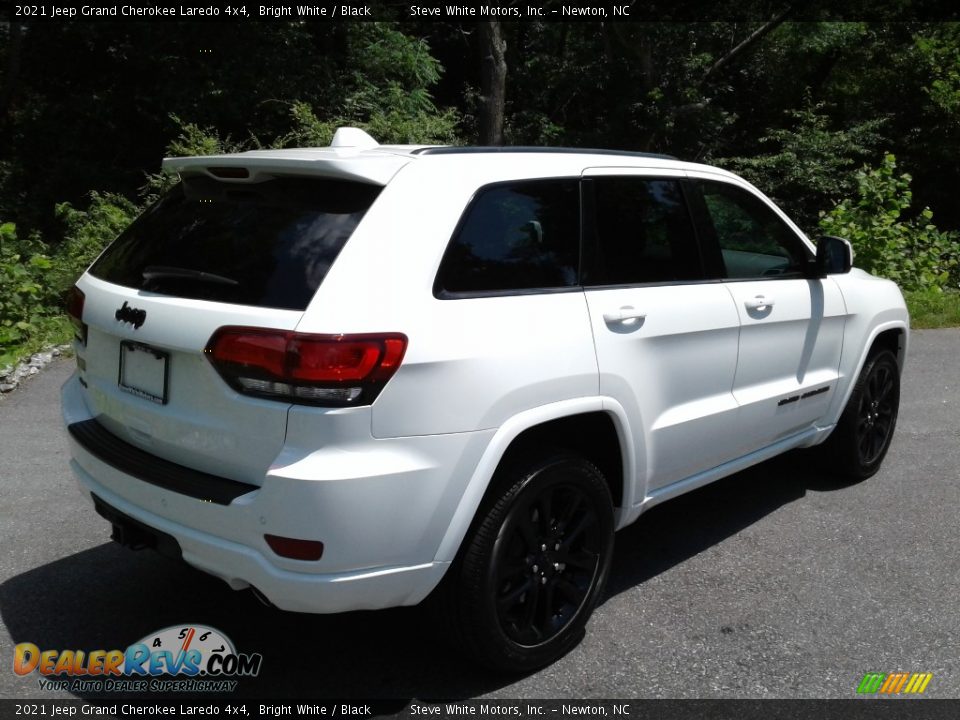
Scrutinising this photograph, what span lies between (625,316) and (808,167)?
47.5 feet

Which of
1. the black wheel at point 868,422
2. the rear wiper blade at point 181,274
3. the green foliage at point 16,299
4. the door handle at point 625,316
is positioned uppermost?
the rear wiper blade at point 181,274

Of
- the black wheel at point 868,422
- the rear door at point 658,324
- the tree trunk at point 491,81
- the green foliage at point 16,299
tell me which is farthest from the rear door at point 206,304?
the tree trunk at point 491,81

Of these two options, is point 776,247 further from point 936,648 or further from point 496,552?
point 496,552

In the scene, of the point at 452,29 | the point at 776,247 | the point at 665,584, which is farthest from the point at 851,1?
the point at 665,584

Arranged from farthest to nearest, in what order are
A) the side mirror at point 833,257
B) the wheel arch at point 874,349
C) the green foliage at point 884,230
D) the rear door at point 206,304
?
the green foliage at point 884,230 → the wheel arch at point 874,349 → the side mirror at point 833,257 → the rear door at point 206,304

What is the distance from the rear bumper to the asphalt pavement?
40 cm

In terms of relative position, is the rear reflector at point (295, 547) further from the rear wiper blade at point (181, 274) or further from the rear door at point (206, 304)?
the rear wiper blade at point (181, 274)

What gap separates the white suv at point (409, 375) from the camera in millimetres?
2705

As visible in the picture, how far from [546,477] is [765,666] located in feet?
3.57

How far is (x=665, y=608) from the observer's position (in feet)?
12.4

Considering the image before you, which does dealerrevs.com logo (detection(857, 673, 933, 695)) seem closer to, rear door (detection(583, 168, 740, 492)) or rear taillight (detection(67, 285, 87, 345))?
rear door (detection(583, 168, 740, 492))

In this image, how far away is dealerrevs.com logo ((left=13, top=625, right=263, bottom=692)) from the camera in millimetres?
3205

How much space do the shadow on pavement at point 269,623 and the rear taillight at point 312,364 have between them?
35.9 inches

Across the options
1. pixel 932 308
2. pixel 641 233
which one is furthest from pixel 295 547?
pixel 932 308
